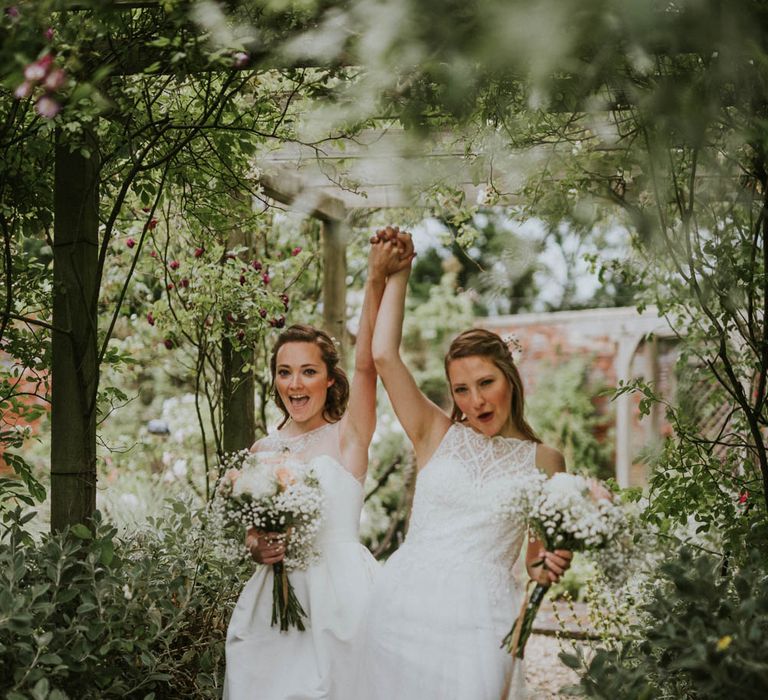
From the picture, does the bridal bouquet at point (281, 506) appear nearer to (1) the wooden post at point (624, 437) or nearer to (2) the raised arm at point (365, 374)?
(2) the raised arm at point (365, 374)

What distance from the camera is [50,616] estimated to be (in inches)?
111

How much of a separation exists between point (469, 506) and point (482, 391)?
1.12 feet

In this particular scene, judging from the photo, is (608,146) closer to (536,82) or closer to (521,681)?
(521,681)

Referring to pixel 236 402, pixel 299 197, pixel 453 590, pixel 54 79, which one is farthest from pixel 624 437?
pixel 54 79

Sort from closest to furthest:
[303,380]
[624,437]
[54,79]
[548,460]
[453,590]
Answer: [54,79] → [453,590] → [548,460] → [303,380] → [624,437]

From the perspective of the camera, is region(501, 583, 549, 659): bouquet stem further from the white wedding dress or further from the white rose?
the white rose

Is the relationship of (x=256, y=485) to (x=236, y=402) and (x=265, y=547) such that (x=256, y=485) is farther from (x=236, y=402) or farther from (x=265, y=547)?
(x=236, y=402)

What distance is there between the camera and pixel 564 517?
2410 millimetres

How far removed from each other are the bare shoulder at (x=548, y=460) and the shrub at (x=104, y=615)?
4.17ft

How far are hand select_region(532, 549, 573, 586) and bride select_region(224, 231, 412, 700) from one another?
75 centimetres

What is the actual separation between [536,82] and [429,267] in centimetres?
1649

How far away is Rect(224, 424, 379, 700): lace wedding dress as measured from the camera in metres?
2.96

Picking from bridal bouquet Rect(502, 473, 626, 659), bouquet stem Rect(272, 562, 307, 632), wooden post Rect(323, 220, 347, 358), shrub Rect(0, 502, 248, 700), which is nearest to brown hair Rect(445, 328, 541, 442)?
bridal bouquet Rect(502, 473, 626, 659)

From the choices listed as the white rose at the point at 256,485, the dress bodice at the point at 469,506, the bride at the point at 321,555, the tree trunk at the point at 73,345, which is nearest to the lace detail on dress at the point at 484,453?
the dress bodice at the point at 469,506
